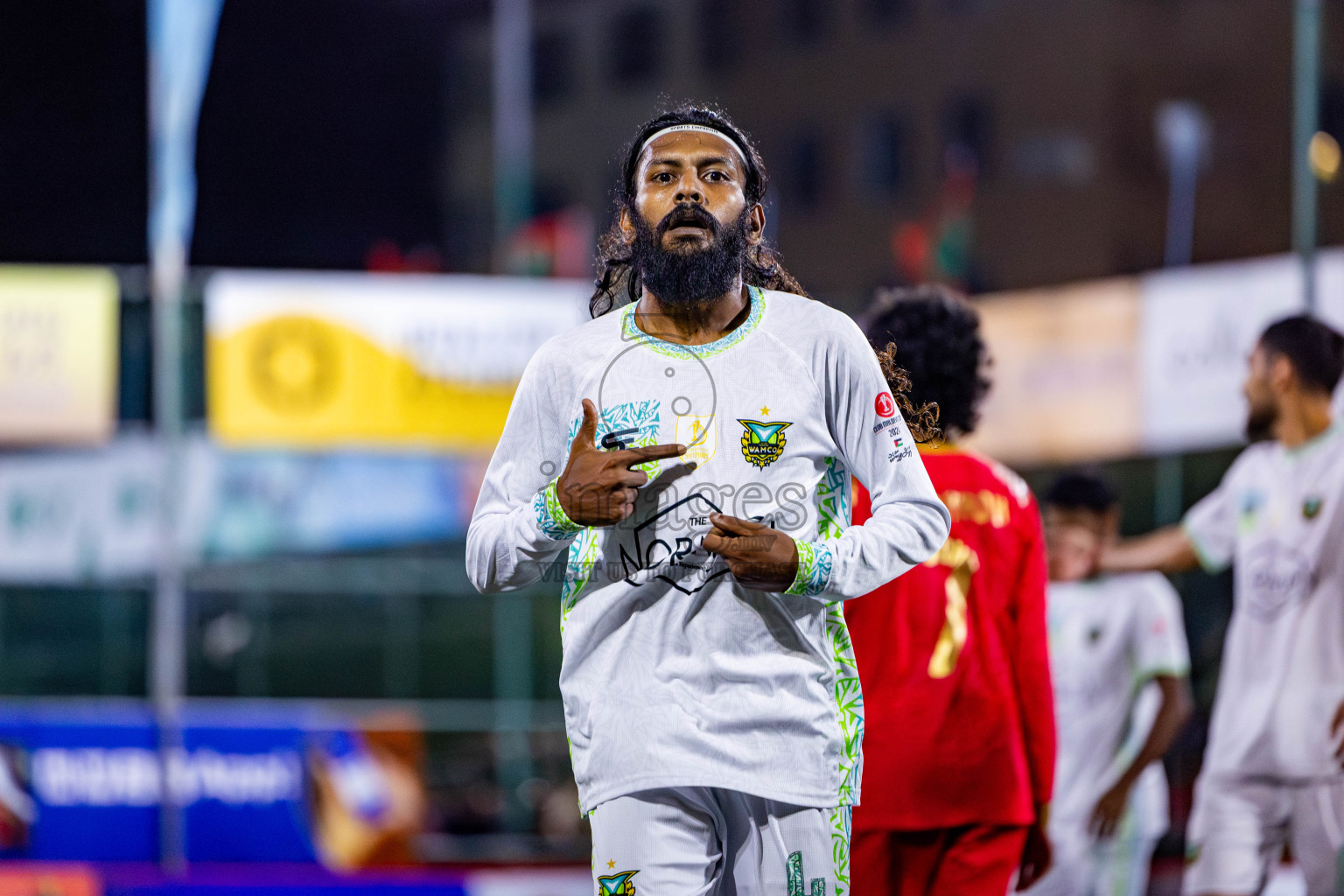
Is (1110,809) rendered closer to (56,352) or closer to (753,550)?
(753,550)

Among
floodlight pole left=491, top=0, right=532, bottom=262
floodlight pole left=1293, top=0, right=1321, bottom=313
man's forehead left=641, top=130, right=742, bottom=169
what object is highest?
floodlight pole left=491, top=0, right=532, bottom=262

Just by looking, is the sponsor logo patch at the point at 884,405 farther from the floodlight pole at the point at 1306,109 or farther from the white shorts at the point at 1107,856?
the floodlight pole at the point at 1306,109

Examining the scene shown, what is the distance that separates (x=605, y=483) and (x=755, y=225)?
2.01 ft

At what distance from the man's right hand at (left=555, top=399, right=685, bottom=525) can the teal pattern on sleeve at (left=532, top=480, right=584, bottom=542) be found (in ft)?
0.04

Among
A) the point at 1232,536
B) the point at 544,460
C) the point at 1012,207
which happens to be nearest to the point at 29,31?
the point at 1012,207

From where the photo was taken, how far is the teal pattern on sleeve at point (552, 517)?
235 cm

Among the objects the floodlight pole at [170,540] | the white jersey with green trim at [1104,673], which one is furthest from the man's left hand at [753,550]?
the floodlight pole at [170,540]

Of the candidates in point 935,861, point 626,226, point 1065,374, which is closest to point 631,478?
point 626,226

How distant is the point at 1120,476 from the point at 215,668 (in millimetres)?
8967

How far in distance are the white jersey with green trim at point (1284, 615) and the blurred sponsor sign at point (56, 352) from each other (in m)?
7.09

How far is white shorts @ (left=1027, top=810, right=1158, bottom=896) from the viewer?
19.6 feet

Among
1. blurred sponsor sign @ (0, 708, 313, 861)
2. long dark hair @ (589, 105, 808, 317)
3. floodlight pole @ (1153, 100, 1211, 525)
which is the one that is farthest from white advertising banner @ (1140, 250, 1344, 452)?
floodlight pole @ (1153, 100, 1211, 525)

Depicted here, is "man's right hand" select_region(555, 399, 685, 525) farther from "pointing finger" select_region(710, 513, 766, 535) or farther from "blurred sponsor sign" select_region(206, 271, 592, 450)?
"blurred sponsor sign" select_region(206, 271, 592, 450)

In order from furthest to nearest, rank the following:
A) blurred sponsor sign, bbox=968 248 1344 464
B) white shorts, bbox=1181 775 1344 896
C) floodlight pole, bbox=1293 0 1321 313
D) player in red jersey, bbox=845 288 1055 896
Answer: blurred sponsor sign, bbox=968 248 1344 464, floodlight pole, bbox=1293 0 1321 313, white shorts, bbox=1181 775 1344 896, player in red jersey, bbox=845 288 1055 896
